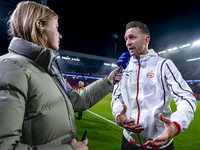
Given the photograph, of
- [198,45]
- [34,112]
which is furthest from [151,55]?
[198,45]

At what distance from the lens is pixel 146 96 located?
4.59 ft

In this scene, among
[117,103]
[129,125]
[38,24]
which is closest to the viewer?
[38,24]

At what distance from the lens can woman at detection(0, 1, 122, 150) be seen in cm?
59

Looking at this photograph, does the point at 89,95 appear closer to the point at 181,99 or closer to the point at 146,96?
the point at 146,96

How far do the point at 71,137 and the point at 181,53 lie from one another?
28.3 metres

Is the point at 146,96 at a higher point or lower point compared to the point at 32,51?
lower

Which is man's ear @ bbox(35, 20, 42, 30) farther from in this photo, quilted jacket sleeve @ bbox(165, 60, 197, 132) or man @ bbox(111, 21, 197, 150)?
quilted jacket sleeve @ bbox(165, 60, 197, 132)

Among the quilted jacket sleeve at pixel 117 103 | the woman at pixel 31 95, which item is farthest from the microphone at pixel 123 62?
the woman at pixel 31 95

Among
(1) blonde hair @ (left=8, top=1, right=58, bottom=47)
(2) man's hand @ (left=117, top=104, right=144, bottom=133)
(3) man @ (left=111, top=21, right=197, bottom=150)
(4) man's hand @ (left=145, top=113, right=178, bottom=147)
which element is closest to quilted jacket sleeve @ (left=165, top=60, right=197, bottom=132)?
(3) man @ (left=111, top=21, right=197, bottom=150)

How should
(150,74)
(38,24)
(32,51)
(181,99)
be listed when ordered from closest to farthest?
(32,51)
(38,24)
(181,99)
(150,74)

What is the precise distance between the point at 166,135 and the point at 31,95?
931 millimetres

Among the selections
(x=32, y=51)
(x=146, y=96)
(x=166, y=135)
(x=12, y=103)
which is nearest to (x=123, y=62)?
(x=146, y=96)

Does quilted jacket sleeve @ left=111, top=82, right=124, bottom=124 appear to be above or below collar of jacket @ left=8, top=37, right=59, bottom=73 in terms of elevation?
below

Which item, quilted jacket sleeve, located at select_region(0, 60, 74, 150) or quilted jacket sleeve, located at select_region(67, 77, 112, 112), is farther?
quilted jacket sleeve, located at select_region(67, 77, 112, 112)
